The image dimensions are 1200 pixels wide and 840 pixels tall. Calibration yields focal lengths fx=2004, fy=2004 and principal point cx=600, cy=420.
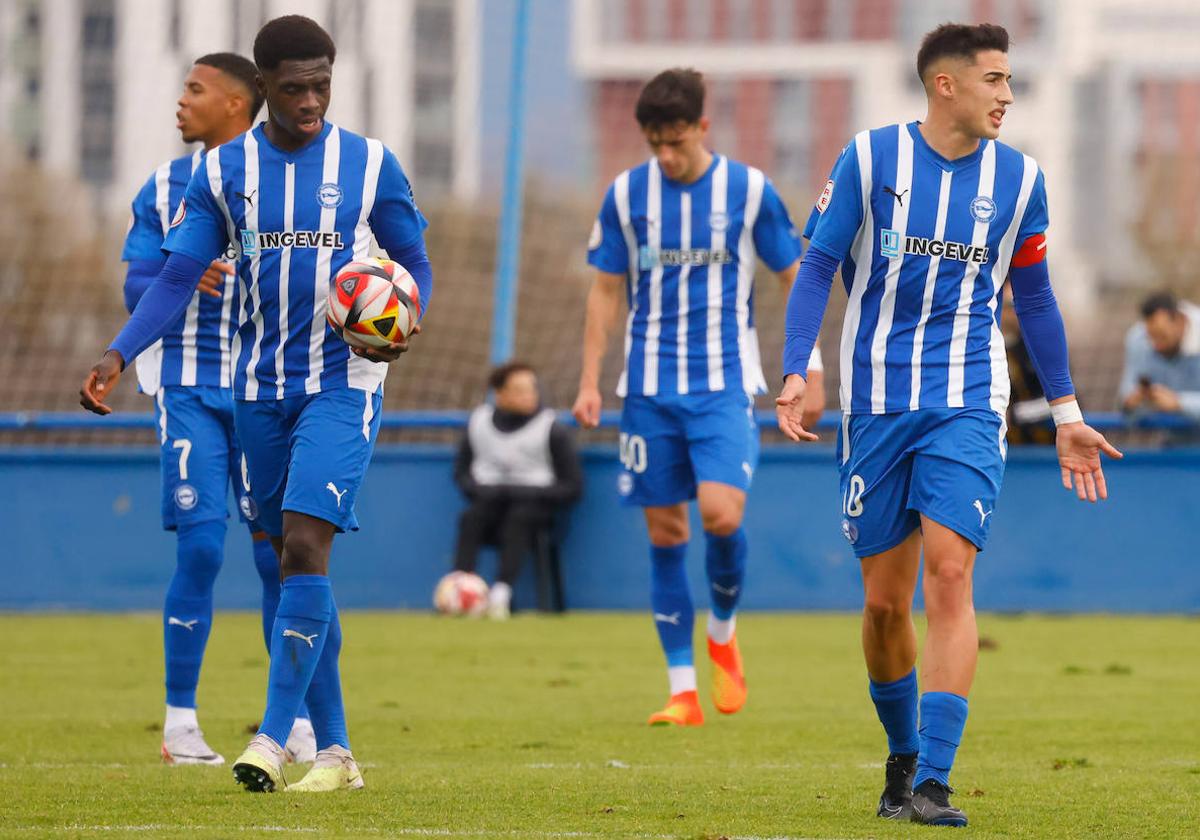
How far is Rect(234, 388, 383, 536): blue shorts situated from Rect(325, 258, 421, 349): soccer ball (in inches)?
9.4

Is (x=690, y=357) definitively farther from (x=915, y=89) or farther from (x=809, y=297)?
(x=915, y=89)

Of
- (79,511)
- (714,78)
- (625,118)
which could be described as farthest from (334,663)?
(714,78)

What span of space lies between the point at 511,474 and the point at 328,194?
8.08 metres

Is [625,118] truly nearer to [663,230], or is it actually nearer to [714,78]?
[714,78]

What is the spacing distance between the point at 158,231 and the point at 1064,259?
10140 mm

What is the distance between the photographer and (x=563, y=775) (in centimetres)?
609

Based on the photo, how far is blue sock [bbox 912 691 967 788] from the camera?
16.5 feet

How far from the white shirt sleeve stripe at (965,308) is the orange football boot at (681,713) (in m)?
2.88

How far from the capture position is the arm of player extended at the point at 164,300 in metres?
5.66

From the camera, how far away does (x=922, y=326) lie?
17.5 ft

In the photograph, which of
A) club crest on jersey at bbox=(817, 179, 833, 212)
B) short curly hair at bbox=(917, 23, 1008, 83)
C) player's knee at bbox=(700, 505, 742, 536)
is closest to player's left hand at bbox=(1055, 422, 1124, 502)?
club crest on jersey at bbox=(817, 179, 833, 212)

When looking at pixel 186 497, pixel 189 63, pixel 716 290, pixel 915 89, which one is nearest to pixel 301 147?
pixel 186 497

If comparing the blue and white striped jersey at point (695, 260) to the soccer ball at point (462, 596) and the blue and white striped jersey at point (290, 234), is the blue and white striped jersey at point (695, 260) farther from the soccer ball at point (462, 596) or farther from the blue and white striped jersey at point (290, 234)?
the soccer ball at point (462, 596)

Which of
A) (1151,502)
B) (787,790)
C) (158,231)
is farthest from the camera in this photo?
(1151,502)
